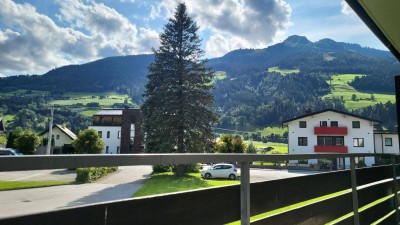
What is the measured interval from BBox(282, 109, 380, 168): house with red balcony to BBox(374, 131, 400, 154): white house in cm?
138

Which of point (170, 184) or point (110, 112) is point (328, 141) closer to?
point (110, 112)

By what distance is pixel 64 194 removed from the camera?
108 cm

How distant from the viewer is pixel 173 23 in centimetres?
3053

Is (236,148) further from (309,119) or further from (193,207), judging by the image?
(193,207)

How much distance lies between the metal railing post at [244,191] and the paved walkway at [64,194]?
2.06 ft

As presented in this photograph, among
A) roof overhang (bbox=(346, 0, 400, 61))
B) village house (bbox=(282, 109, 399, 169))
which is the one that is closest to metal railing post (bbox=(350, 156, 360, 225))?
roof overhang (bbox=(346, 0, 400, 61))

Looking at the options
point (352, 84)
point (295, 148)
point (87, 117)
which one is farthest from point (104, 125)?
point (352, 84)

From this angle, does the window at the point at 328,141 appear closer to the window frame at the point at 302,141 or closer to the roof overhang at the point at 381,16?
the window frame at the point at 302,141

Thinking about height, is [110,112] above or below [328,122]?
above

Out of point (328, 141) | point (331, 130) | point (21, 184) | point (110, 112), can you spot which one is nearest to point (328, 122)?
point (331, 130)

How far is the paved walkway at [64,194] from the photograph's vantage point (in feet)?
3.00

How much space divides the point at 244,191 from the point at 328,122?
48378 mm

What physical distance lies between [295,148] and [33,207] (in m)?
48.7

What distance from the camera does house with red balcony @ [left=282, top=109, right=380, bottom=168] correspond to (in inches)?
1737
